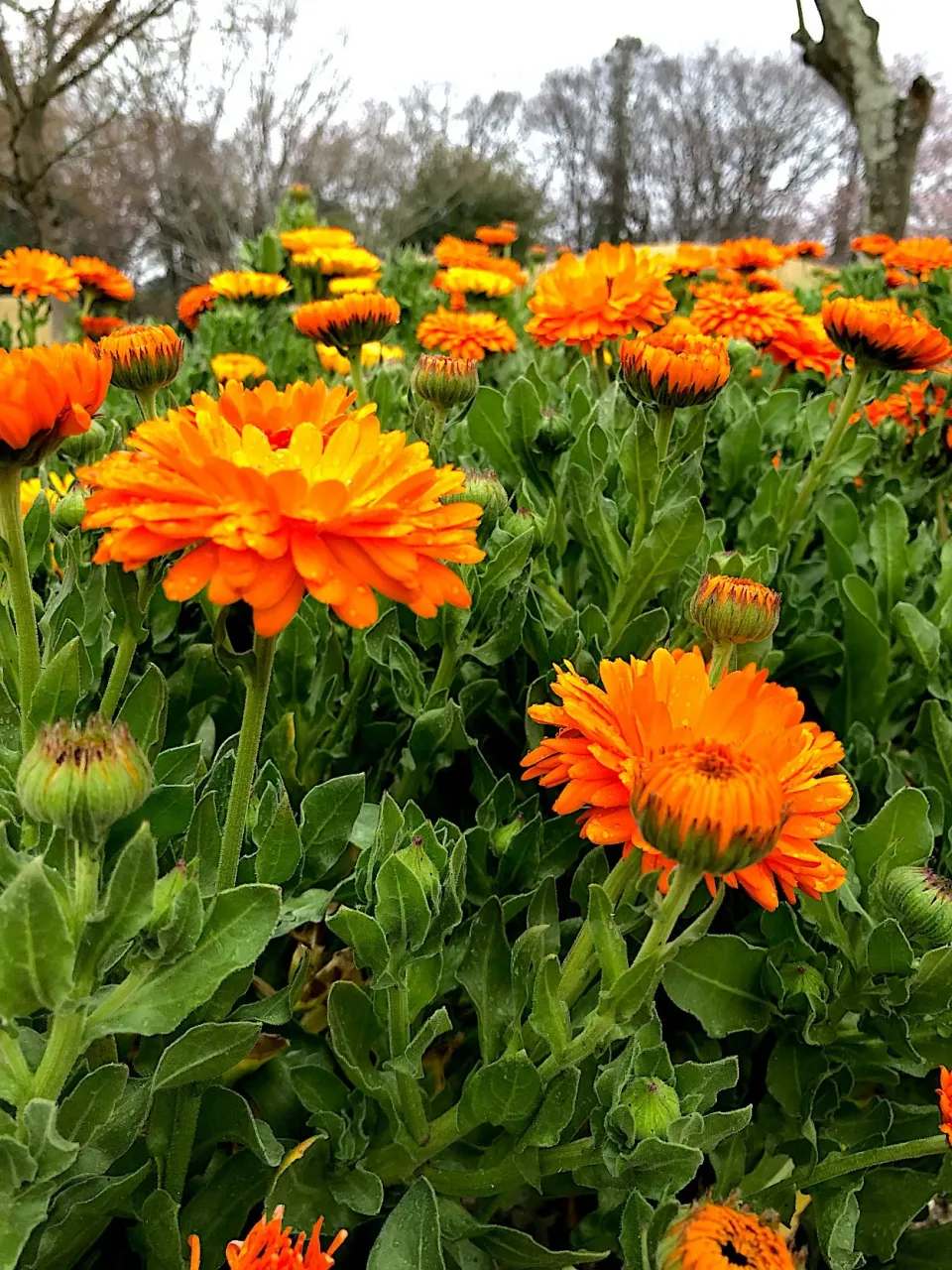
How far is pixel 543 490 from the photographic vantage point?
1.71 meters

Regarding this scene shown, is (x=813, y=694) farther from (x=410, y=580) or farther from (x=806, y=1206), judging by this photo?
(x=410, y=580)

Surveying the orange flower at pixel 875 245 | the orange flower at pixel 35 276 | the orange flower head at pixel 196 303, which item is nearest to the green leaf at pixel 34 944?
the orange flower at pixel 35 276

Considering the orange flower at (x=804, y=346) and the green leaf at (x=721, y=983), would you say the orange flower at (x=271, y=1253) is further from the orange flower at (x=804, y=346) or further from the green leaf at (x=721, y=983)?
the orange flower at (x=804, y=346)

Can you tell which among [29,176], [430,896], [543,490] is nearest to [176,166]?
[29,176]

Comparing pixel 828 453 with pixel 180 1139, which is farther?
pixel 828 453

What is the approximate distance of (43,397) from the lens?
73cm

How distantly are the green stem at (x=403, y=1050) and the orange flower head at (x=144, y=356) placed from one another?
76cm

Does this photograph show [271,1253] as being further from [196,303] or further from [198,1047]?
[196,303]

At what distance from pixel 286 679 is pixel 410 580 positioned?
72cm

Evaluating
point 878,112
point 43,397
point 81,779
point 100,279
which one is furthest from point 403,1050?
point 878,112

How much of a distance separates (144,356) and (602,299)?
2.88 feet

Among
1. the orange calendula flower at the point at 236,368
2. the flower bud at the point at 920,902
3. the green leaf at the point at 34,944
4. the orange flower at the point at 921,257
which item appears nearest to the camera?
the green leaf at the point at 34,944

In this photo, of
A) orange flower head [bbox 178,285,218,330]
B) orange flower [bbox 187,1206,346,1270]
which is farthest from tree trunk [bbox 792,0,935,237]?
orange flower [bbox 187,1206,346,1270]

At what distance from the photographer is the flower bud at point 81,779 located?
623mm
